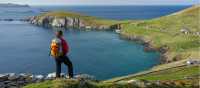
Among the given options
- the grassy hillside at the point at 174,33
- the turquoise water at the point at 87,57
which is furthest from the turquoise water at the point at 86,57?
the grassy hillside at the point at 174,33

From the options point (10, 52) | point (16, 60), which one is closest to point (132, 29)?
point (10, 52)

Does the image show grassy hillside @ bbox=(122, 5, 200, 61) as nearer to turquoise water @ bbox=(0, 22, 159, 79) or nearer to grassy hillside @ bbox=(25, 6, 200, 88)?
grassy hillside @ bbox=(25, 6, 200, 88)

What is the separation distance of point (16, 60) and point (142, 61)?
105 feet

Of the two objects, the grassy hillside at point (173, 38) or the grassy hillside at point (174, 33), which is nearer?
the grassy hillside at point (173, 38)

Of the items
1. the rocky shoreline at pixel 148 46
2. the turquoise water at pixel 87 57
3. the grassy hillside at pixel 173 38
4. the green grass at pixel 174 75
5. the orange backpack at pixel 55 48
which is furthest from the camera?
the rocky shoreline at pixel 148 46

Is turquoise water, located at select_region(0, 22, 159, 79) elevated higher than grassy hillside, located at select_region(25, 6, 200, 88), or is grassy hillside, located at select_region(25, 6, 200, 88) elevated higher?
grassy hillside, located at select_region(25, 6, 200, 88)

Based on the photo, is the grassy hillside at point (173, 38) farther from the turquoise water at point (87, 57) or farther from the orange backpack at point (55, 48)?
the orange backpack at point (55, 48)

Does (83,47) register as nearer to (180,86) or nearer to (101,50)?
(101,50)

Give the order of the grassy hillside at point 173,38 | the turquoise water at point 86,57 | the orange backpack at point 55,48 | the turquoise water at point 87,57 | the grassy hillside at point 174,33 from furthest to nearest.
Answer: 1. the grassy hillside at point 174,33
2. the turquoise water at point 86,57
3. the turquoise water at point 87,57
4. the grassy hillside at point 173,38
5. the orange backpack at point 55,48

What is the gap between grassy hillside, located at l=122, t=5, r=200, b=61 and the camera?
109500 mm

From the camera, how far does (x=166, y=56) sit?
109688mm

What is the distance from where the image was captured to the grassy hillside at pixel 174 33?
110m

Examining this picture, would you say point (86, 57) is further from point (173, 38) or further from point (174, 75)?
point (174, 75)

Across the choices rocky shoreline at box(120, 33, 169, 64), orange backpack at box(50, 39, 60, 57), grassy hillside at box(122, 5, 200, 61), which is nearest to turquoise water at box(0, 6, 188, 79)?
rocky shoreline at box(120, 33, 169, 64)
